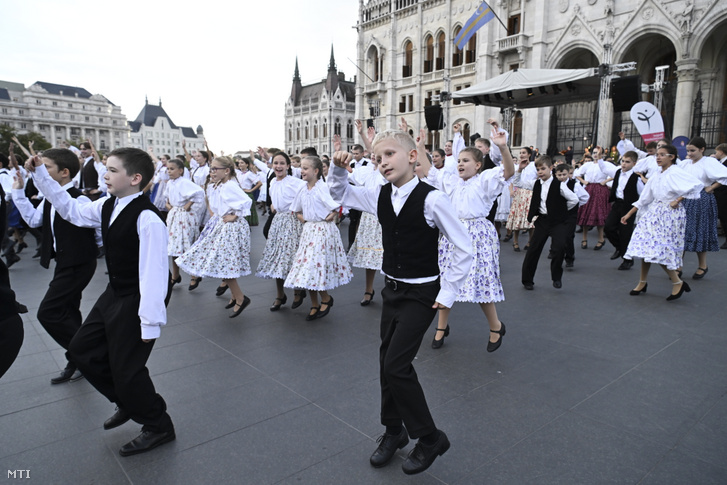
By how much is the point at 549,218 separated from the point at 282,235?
13.0 feet

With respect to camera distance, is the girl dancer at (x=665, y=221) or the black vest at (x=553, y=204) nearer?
the girl dancer at (x=665, y=221)

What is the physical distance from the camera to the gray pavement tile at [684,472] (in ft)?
7.95

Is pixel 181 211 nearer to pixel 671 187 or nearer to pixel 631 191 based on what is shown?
pixel 671 187

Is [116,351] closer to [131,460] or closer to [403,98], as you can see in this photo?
[131,460]

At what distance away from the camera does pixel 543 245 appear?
6664 mm

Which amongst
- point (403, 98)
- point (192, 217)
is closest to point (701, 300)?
point (192, 217)

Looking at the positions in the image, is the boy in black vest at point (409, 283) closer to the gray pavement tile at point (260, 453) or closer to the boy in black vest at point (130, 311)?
the gray pavement tile at point (260, 453)

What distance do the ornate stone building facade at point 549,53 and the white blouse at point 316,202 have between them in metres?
15.7

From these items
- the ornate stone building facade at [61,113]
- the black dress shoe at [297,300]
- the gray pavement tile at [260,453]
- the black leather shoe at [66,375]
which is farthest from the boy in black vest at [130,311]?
the ornate stone building facade at [61,113]

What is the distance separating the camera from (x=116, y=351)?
2652 mm

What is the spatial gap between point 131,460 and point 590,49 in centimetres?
3080

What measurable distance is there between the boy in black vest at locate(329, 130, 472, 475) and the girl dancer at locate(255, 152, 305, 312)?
3.29 m

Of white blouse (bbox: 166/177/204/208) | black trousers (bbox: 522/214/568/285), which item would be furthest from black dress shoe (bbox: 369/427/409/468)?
white blouse (bbox: 166/177/204/208)

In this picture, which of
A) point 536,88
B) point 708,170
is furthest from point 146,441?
point 536,88
